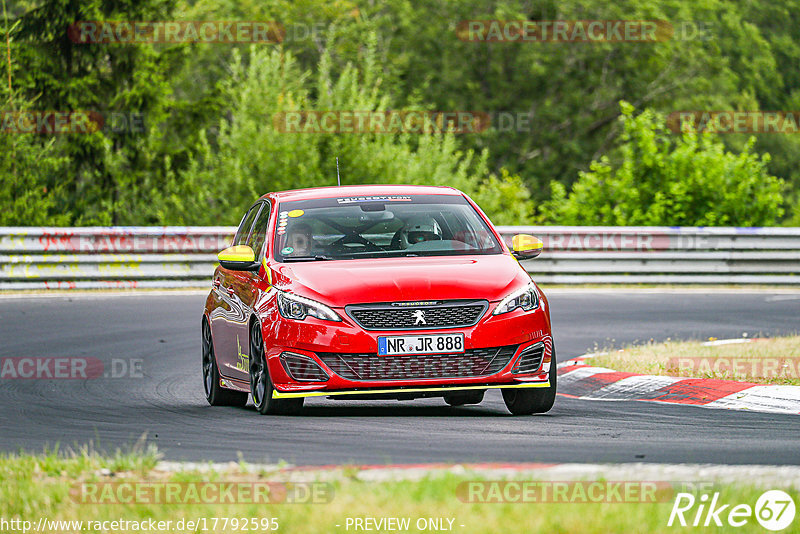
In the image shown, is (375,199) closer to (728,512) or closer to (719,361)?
(719,361)

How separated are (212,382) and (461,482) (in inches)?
203

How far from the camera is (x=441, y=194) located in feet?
34.4

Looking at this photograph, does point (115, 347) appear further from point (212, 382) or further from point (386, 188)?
point (386, 188)

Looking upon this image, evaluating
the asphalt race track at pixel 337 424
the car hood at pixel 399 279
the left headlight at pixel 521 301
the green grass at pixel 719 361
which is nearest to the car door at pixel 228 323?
the asphalt race track at pixel 337 424

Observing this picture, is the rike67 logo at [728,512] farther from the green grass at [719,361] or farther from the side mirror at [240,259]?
the green grass at [719,361]

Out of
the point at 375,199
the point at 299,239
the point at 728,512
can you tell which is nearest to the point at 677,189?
the point at 375,199

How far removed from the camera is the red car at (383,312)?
8.60 m

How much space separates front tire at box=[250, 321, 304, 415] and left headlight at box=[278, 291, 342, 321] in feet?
1.05

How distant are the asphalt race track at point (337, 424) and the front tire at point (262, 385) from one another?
149 millimetres

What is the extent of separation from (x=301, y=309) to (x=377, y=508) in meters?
3.60

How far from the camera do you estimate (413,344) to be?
8586 millimetres

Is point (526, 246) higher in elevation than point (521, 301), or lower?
higher

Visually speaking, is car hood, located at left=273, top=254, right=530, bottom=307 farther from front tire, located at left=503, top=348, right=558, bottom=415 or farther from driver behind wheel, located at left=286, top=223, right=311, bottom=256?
front tire, located at left=503, top=348, right=558, bottom=415

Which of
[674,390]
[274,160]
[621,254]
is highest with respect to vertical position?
[674,390]
